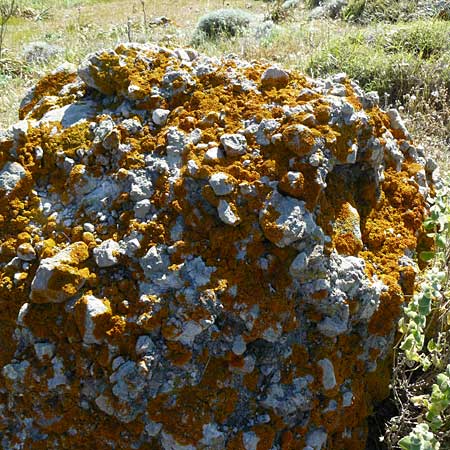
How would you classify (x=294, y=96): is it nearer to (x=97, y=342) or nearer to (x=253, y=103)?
(x=253, y=103)

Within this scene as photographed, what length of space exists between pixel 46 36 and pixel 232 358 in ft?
37.7

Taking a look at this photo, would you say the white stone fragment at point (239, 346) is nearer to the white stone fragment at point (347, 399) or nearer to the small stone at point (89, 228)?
the white stone fragment at point (347, 399)

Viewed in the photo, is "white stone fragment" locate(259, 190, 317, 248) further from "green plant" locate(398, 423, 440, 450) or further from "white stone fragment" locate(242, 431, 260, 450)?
"green plant" locate(398, 423, 440, 450)

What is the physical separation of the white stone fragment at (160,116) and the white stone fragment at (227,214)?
63 centimetres

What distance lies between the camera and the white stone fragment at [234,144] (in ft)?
8.34

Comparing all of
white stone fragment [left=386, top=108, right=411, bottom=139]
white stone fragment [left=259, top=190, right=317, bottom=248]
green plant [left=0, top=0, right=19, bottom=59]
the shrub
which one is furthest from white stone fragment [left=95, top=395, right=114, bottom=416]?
the shrub

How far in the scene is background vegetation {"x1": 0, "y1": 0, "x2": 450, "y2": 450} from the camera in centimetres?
226

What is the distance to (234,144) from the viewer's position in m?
2.55

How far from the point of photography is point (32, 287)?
2.37 metres

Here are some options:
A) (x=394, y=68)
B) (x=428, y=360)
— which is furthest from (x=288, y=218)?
(x=394, y=68)

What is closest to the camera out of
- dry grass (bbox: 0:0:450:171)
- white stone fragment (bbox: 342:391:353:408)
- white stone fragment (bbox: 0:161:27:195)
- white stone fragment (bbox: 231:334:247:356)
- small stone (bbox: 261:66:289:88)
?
white stone fragment (bbox: 231:334:247:356)

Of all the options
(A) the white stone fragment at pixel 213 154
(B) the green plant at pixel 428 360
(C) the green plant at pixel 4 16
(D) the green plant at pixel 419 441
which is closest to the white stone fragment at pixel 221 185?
(A) the white stone fragment at pixel 213 154

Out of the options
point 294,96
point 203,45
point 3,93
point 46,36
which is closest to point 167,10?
point 46,36

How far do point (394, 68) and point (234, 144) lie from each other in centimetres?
395
